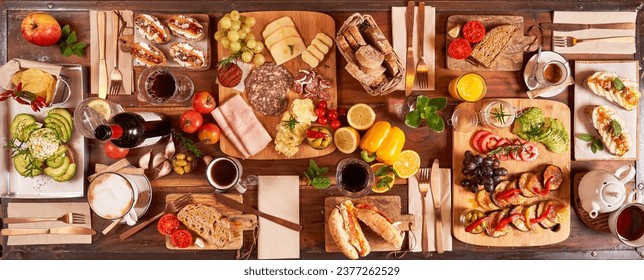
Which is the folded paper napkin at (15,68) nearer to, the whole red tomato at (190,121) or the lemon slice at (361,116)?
the whole red tomato at (190,121)

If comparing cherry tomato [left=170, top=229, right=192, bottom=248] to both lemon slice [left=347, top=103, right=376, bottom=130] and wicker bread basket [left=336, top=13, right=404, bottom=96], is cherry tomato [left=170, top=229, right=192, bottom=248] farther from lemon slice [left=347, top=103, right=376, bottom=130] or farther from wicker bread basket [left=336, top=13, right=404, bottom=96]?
wicker bread basket [left=336, top=13, right=404, bottom=96]

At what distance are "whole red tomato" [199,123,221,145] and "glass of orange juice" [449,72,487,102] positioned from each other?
1266 mm

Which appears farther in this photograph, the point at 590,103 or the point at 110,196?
the point at 590,103

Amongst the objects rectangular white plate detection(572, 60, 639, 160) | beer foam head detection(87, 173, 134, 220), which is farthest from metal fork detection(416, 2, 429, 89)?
beer foam head detection(87, 173, 134, 220)

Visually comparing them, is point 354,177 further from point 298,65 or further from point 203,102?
point 203,102

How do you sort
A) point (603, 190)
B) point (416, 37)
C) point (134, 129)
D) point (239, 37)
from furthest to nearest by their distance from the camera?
point (416, 37) < point (239, 37) < point (603, 190) < point (134, 129)

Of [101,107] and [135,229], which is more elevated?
[101,107]

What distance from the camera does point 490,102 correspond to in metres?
2.40

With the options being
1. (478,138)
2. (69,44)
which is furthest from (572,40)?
(69,44)

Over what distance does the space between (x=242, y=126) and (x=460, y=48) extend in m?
1.22

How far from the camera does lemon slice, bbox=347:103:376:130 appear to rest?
2369mm

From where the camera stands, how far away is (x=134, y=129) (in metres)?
2.14

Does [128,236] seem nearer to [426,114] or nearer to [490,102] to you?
[426,114]

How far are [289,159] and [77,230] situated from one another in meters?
1.21
